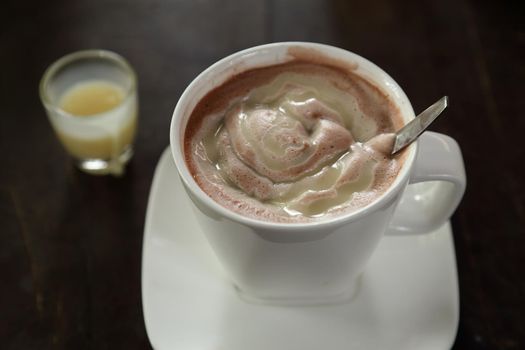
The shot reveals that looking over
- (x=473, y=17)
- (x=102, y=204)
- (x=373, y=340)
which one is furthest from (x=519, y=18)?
(x=102, y=204)

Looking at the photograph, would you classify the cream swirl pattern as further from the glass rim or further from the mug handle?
the glass rim

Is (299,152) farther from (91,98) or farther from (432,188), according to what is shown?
(91,98)

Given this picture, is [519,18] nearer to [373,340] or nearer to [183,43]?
[183,43]

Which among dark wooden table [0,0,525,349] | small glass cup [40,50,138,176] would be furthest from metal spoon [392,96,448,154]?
small glass cup [40,50,138,176]

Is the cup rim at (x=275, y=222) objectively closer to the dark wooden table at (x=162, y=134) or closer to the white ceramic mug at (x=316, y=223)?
the white ceramic mug at (x=316, y=223)

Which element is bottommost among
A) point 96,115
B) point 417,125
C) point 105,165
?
point 105,165

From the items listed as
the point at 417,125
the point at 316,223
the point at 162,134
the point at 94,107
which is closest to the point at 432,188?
the point at 417,125

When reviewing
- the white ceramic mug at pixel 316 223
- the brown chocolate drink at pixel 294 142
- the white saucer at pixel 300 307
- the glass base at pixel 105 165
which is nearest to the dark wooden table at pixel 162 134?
the glass base at pixel 105 165
